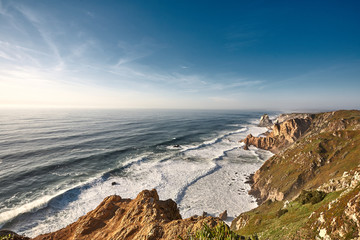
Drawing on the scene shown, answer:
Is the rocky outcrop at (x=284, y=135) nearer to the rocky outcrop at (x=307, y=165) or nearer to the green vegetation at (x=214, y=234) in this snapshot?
the rocky outcrop at (x=307, y=165)

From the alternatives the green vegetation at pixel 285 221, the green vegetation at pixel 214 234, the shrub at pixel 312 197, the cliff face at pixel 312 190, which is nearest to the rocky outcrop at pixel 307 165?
the cliff face at pixel 312 190

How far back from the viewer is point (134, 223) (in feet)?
38.5

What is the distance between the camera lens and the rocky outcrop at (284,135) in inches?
2352

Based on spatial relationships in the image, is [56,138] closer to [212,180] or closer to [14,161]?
[14,161]

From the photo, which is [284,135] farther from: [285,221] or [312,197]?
[285,221]

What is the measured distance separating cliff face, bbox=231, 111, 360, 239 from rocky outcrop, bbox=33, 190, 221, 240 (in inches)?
354

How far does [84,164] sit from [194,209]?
38132 mm

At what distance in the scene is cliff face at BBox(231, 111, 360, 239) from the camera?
10789mm

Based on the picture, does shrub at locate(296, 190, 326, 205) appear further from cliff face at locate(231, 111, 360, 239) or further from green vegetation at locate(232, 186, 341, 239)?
green vegetation at locate(232, 186, 341, 239)

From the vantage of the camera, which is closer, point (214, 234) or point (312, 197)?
point (214, 234)

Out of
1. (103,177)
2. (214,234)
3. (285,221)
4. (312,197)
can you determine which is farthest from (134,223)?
(103,177)

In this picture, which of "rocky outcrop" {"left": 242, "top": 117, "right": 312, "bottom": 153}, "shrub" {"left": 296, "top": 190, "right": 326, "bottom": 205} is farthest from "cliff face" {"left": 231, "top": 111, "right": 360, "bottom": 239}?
"rocky outcrop" {"left": 242, "top": 117, "right": 312, "bottom": 153}

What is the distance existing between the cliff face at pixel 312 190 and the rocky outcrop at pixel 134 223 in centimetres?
899

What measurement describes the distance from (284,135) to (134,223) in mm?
70307
